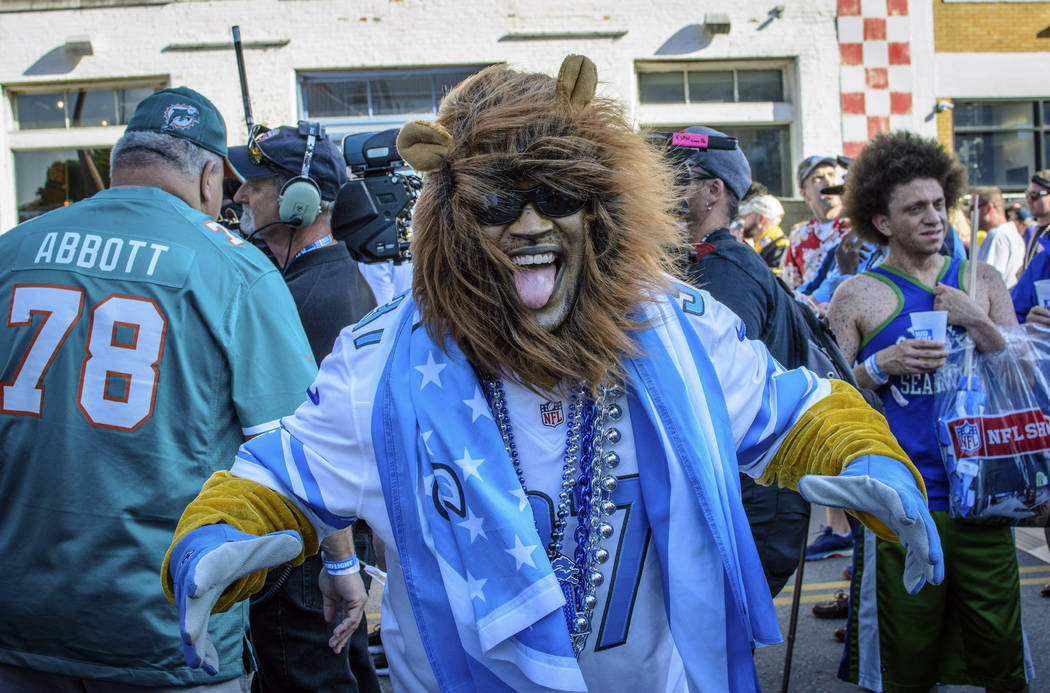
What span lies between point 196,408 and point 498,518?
99cm

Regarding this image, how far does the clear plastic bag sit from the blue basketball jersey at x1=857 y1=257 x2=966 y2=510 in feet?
0.14

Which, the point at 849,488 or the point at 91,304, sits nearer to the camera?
the point at 849,488

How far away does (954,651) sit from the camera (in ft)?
10.7

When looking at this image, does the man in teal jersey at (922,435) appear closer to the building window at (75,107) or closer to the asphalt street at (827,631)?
the asphalt street at (827,631)

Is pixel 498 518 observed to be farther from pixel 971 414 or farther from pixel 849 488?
pixel 971 414

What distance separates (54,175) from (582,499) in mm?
11196

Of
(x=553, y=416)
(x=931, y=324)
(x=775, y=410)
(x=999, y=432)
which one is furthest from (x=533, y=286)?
(x=999, y=432)

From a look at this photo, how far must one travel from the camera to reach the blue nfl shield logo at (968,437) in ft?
10.4

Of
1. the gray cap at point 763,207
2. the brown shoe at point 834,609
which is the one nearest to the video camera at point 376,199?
the brown shoe at point 834,609

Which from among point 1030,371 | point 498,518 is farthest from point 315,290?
point 1030,371

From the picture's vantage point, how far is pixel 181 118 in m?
2.52

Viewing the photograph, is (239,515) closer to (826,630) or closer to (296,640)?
(296,640)

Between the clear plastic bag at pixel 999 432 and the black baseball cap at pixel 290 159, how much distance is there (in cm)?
227

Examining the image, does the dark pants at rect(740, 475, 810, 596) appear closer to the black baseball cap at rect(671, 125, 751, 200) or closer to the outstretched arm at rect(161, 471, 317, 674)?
the black baseball cap at rect(671, 125, 751, 200)
